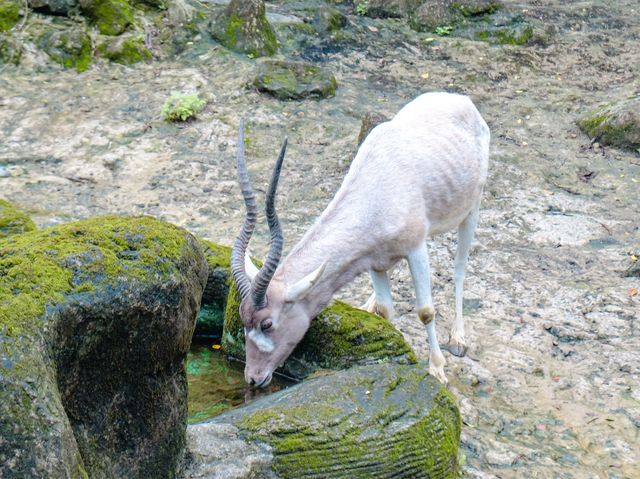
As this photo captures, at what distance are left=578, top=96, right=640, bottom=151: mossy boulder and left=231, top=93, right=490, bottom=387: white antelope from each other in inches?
165

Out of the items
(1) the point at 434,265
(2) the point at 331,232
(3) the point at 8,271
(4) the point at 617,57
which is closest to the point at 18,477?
(3) the point at 8,271

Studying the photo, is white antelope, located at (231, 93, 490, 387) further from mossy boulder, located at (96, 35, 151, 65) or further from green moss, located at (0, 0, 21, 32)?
green moss, located at (0, 0, 21, 32)

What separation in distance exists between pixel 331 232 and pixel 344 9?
950 centimetres

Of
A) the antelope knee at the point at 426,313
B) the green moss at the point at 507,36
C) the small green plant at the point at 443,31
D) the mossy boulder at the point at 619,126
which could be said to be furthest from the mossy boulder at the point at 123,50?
the antelope knee at the point at 426,313

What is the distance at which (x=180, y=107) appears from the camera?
10.1 meters

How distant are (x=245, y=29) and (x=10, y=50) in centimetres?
318

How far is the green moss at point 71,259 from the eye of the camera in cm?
303

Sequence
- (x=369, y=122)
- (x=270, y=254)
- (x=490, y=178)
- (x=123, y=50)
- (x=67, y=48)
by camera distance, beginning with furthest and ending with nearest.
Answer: (x=123, y=50), (x=67, y=48), (x=369, y=122), (x=490, y=178), (x=270, y=254)

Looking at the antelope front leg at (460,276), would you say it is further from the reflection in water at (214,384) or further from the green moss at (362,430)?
the green moss at (362,430)

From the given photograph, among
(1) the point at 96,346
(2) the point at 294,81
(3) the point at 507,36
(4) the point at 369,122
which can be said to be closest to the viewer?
(1) the point at 96,346

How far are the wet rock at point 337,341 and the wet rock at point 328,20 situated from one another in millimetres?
8324

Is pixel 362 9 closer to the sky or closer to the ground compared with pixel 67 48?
closer to the sky

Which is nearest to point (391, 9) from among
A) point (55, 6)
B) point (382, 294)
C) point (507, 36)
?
point (507, 36)

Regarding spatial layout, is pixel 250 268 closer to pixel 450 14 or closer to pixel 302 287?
pixel 302 287
